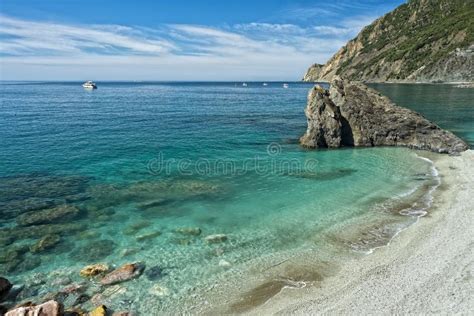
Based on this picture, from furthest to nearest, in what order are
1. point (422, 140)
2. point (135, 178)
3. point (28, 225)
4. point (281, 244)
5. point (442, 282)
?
point (422, 140) < point (135, 178) < point (28, 225) < point (281, 244) < point (442, 282)

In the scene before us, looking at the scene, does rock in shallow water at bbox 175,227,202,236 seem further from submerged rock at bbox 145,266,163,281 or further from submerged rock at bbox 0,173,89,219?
submerged rock at bbox 0,173,89,219

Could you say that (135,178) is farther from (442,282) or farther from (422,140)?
(422,140)

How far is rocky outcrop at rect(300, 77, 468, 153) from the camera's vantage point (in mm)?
37375

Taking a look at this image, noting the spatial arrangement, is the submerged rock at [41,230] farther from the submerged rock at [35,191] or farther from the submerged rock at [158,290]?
the submerged rock at [158,290]

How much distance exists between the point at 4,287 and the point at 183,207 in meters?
10.6

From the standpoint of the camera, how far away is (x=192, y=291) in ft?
46.3

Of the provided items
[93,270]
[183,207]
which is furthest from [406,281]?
[183,207]

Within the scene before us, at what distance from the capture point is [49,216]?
68.5ft

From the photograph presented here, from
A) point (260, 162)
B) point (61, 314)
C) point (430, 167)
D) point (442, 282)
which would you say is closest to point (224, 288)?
point (61, 314)

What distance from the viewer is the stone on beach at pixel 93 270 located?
1502 cm

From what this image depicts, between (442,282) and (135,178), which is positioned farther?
(135,178)

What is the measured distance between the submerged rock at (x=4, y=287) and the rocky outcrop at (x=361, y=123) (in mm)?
30721

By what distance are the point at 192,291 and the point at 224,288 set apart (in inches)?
52.6

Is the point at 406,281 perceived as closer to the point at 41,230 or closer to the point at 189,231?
the point at 189,231
